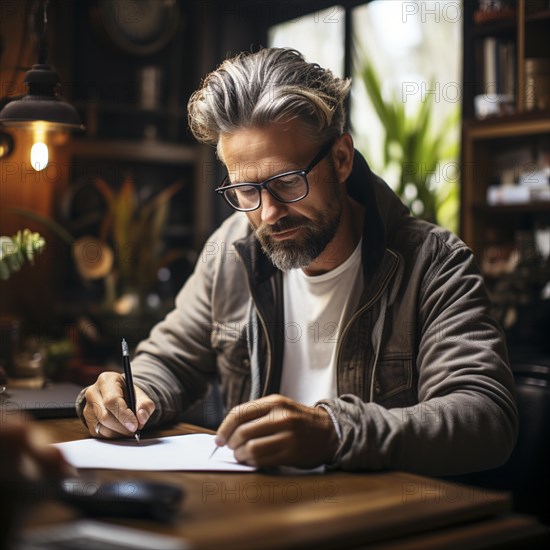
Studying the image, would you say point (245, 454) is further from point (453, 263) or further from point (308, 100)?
point (308, 100)

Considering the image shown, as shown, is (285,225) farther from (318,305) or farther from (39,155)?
(39,155)

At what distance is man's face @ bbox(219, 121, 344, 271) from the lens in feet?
5.93

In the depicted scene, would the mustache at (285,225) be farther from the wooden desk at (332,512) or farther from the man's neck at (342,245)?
the wooden desk at (332,512)

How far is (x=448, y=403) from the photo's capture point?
1480 millimetres

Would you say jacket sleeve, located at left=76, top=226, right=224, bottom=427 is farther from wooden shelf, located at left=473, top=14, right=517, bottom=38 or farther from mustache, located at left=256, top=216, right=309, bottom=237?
wooden shelf, located at left=473, top=14, right=517, bottom=38

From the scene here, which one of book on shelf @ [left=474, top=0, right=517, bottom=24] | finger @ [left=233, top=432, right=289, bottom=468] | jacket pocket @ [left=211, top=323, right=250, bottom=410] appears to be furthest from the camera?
book on shelf @ [left=474, top=0, right=517, bottom=24]

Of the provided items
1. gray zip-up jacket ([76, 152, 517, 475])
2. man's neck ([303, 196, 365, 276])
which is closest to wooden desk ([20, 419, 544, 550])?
gray zip-up jacket ([76, 152, 517, 475])

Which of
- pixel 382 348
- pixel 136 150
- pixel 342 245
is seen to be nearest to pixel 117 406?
pixel 382 348

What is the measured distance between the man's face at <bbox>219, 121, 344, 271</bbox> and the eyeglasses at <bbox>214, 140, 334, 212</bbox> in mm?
12

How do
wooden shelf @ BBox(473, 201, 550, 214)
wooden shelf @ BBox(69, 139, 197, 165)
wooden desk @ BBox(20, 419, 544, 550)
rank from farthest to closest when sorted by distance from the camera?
wooden shelf @ BBox(69, 139, 197, 165), wooden shelf @ BBox(473, 201, 550, 214), wooden desk @ BBox(20, 419, 544, 550)

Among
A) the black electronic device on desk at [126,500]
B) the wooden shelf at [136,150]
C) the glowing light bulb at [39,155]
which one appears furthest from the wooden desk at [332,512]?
the wooden shelf at [136,150]

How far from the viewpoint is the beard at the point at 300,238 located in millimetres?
1861

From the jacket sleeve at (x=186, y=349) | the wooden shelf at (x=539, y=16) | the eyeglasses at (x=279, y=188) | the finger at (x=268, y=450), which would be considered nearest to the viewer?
the finger at (x=268, y=450)

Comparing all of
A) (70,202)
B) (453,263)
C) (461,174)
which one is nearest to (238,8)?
(70,202)
